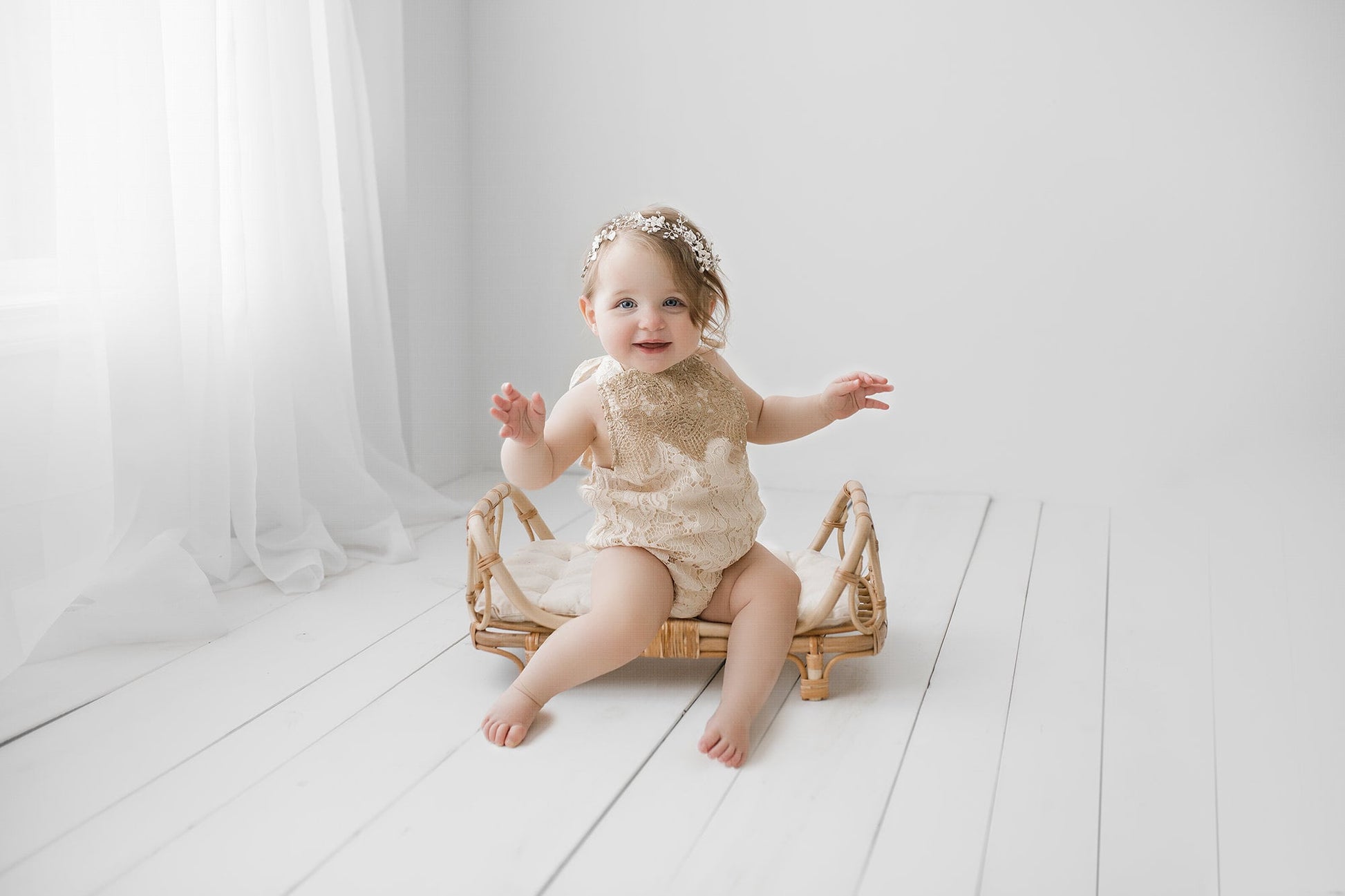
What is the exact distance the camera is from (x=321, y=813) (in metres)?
1.29

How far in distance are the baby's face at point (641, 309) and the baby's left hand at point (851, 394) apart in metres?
0.22

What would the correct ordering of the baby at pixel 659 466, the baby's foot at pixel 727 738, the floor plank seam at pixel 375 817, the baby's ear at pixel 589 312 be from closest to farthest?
1. the floor plank seam at pixel 375 817
2. the baby's foot at pixel 727 738
3. the baby at pixel 659 466
4. the baby's ear at pixel 589 312

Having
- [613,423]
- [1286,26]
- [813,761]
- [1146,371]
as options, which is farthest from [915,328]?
[813,761]

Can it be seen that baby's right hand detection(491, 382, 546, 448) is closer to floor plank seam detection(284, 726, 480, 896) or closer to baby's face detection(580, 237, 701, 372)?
baby's face detection(580, 237, 701, 372)

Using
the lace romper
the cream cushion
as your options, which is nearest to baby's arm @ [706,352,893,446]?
the lace romper

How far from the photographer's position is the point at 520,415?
1439 millimetres

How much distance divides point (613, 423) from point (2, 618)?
86cm

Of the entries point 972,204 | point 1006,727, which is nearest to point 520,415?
point 1006,727

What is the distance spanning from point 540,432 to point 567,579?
1.04 ft

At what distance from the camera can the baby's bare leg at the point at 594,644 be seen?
1.47 metres

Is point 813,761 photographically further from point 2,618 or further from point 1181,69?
point 1181,69

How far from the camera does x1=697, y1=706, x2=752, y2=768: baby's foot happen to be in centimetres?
139

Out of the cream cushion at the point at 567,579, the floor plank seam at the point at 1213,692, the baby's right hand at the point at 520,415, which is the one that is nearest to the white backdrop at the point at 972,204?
the floor plank seam at the point at 1213,692

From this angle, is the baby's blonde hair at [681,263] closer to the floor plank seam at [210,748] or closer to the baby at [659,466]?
the baby at [659,466]
